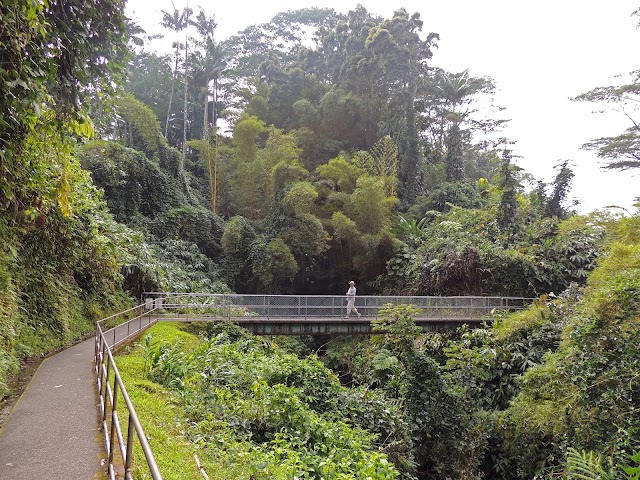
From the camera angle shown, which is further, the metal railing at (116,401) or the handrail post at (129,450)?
the handrail post at (129,450)

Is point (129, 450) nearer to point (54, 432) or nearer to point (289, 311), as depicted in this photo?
point (54, 432)

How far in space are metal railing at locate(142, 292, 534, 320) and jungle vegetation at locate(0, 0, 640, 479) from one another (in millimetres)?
949

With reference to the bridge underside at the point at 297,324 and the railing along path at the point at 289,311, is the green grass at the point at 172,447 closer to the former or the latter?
the railing along path at the point at 289,311

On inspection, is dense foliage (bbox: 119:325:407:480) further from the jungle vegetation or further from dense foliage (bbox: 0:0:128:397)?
dense foliage (bbox: 0:0:128:397)

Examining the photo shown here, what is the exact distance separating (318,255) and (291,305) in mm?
8898

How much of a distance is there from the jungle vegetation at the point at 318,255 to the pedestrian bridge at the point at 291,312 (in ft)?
2.55

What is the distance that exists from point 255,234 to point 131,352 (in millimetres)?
14911

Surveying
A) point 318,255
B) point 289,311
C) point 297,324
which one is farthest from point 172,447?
point 318,255

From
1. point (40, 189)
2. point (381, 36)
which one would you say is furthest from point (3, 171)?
point (381, 36)

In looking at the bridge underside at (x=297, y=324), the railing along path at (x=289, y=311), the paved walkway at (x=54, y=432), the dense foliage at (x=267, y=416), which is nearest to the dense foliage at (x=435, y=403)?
the dense foliage at (x=267, y=416)

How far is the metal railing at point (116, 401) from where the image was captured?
2.49 meters

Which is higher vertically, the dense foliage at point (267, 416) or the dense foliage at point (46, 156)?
the dense foliage at point (46, 156)

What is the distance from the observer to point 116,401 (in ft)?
13.1

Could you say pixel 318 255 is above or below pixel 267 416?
above
